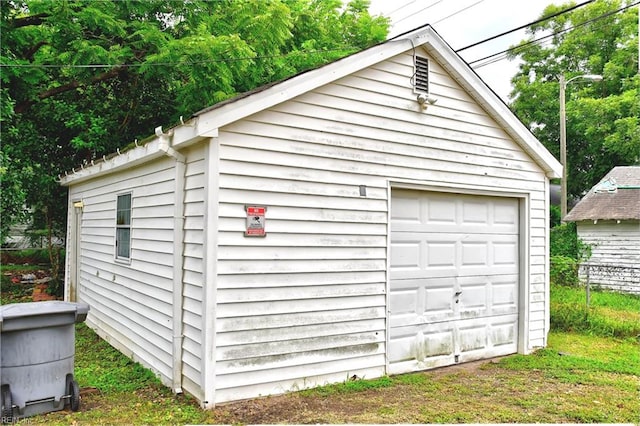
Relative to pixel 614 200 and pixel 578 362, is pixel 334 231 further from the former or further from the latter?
pixel 614 200

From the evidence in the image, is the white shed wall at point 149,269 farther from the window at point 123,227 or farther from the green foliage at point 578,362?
the green foliage at point 578,362

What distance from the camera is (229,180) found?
4.55 meters

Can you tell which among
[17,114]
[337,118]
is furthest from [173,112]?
[337,118]

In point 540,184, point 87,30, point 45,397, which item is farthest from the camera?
point 87,30

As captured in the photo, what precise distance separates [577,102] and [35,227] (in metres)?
24.2

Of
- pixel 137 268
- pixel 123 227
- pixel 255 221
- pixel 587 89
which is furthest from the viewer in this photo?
pixel 587 89

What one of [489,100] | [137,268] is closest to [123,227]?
[137,268]

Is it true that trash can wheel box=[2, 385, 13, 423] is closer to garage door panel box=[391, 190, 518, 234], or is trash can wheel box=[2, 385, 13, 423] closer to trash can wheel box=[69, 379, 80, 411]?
trash can wheel box=[69, 379, 80, 411]

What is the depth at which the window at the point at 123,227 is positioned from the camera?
660cm

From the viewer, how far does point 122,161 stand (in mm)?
6324

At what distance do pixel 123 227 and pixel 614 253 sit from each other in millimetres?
15643

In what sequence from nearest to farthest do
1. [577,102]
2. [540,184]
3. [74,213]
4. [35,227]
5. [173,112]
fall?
[540,184], [74,213], [173,112], [35,227], [577,102]

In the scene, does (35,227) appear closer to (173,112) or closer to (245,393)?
(173,112)

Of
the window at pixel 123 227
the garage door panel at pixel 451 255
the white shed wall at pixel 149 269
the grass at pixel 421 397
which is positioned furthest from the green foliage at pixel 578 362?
the window at pixel 123 227
